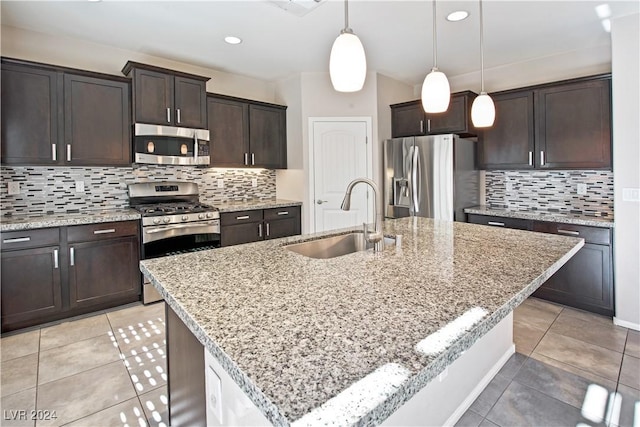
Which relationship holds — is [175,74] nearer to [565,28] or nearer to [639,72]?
[565,28]

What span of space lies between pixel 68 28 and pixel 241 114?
5.83 ft

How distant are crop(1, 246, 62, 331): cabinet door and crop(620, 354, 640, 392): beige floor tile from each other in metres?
4.20

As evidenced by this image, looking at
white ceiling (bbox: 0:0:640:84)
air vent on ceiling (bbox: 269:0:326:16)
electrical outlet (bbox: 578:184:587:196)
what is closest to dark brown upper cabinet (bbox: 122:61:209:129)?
white ceiling (bbox: 0:0:640:84)

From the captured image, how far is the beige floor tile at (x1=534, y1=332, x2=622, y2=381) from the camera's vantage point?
2283 mm

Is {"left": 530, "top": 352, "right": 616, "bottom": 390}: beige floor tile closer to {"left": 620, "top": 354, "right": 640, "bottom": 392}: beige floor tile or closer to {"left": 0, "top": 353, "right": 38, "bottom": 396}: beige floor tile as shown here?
{"left": 620, "top": 354, "right": 640, "bottom": 392}: beige floor tile

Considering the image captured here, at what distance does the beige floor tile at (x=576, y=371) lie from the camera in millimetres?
2121

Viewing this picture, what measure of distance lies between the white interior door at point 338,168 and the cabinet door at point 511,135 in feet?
4.57

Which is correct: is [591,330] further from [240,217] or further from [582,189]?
[240,217]

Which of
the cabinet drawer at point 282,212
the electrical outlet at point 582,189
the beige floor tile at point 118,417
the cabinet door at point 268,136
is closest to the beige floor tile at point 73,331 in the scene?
the beige floor tile at point 118,417

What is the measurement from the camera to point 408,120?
4410mm

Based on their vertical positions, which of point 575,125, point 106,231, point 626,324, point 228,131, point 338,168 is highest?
point 228,131

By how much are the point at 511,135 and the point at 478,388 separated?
2.80 metres

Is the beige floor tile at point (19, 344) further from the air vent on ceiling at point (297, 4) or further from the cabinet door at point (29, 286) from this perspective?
the air vent on ceiling at point (297, 4)

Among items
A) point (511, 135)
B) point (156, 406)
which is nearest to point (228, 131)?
point (156, 406)
